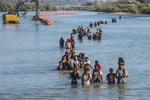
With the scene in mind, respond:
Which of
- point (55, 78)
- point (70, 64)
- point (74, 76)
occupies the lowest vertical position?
point (55, 78)

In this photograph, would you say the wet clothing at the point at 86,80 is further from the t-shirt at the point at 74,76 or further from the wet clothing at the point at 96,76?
the wet clothing at the point at 96,76

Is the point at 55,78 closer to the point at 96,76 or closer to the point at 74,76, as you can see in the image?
the point at 74,76

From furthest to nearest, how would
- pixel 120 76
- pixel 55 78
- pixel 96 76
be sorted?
pixel 55 78 < pixel 96 76 < pixel 120 76

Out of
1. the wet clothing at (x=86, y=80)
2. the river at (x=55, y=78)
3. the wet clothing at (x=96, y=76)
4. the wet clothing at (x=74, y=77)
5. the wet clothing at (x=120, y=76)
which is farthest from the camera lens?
the wet clothing at (x=96, y=76)

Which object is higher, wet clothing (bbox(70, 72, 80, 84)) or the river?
wet clothing (bbox(70, 72, 80, 84))

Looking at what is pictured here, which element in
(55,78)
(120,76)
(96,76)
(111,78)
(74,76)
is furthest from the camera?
(55,78)

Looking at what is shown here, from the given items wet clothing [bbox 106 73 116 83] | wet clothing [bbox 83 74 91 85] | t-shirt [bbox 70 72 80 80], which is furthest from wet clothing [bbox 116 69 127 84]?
t-shirt [bbox 70 72 80 80]

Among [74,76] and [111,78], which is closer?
[74,76]

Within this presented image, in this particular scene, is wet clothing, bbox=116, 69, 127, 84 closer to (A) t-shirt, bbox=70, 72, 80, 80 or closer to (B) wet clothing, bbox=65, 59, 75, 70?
(A) t-shirt, bbox=70, 72, 80, 80

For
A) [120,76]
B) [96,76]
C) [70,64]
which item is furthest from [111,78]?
[70,64]

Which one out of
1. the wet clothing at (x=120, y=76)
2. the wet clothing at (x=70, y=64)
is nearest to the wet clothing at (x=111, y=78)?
the wet clothing at (x=120, y=76)

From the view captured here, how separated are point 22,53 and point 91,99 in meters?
20.7

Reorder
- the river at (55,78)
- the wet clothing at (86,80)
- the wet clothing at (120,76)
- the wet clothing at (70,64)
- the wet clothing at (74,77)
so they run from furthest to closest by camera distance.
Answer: the wet clothing at (70,64) < the wet clothing at (74,77) < the wet clothing at (86,80) < the wet clothing at (120,76) < the river at (55,78)

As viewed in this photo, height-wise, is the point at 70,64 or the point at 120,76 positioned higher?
the point at 120,76
